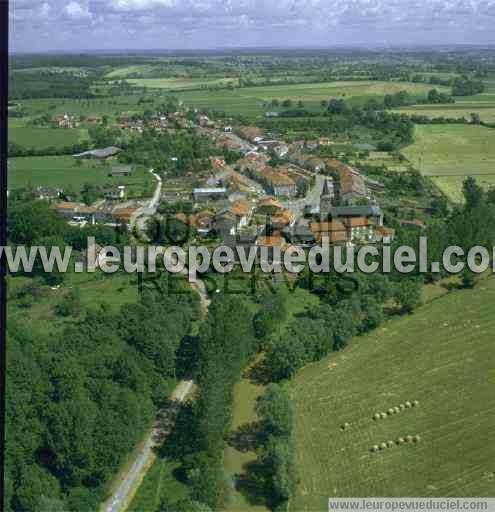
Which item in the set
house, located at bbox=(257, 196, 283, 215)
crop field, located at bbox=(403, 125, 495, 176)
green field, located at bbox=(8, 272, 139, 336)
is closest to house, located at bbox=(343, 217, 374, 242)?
house, located at bbox=(257, 196, 283, 215)

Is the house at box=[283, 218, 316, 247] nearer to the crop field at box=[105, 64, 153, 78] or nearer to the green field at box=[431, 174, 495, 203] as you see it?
the green field at box=[431, 174, 495, 203]

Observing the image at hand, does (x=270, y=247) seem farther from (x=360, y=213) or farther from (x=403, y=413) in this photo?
(x=403, y=413)

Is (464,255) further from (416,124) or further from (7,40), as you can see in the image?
(416,124)

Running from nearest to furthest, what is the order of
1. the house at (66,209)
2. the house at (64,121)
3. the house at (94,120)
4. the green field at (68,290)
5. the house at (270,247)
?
the green field at (68,290) < the house at (270,247) < the house at (66,209) < the house at (64,121) < the house at (94,120)

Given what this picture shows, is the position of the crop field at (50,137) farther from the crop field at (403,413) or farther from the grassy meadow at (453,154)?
the crop field at (403,413)

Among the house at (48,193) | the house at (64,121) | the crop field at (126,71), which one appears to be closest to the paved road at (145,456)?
the house at (48,193)
